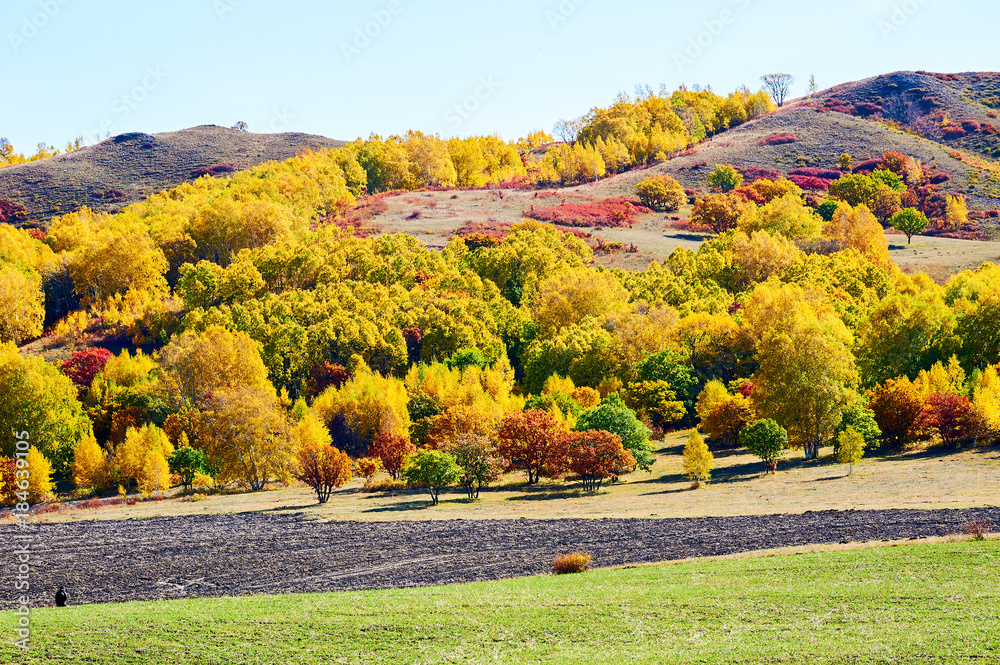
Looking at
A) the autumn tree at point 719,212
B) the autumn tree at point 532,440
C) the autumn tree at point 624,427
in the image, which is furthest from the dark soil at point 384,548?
the autumn tree at point 719,212

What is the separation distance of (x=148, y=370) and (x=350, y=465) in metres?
41.4

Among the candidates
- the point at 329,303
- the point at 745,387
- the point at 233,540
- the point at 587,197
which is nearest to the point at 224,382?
the point at 329,303

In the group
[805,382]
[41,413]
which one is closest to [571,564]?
[805,382]

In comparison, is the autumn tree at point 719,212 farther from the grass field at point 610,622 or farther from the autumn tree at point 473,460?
the grass field at point 610,622

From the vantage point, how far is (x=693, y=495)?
61.0m

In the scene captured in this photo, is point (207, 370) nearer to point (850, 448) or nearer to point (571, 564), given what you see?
point (850, 448)

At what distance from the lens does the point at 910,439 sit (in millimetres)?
70375

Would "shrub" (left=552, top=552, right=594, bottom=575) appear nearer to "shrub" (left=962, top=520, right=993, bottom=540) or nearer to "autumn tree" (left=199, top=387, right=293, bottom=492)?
"shrub" (left=962, top=520, right=993, bottom=540)

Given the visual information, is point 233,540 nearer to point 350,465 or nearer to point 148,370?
point 350,465

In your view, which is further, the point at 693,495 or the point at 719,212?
the point at 719,212

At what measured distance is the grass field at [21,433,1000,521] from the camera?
52.8 meters

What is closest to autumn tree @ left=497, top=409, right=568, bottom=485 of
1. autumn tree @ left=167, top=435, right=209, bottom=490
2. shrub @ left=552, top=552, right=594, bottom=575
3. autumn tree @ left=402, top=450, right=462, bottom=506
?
autumn tree @ left=402, top=450, right=462, bottom=506

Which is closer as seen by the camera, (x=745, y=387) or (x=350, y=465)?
(x=350, y=465)

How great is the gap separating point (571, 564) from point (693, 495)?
79.8 feet
